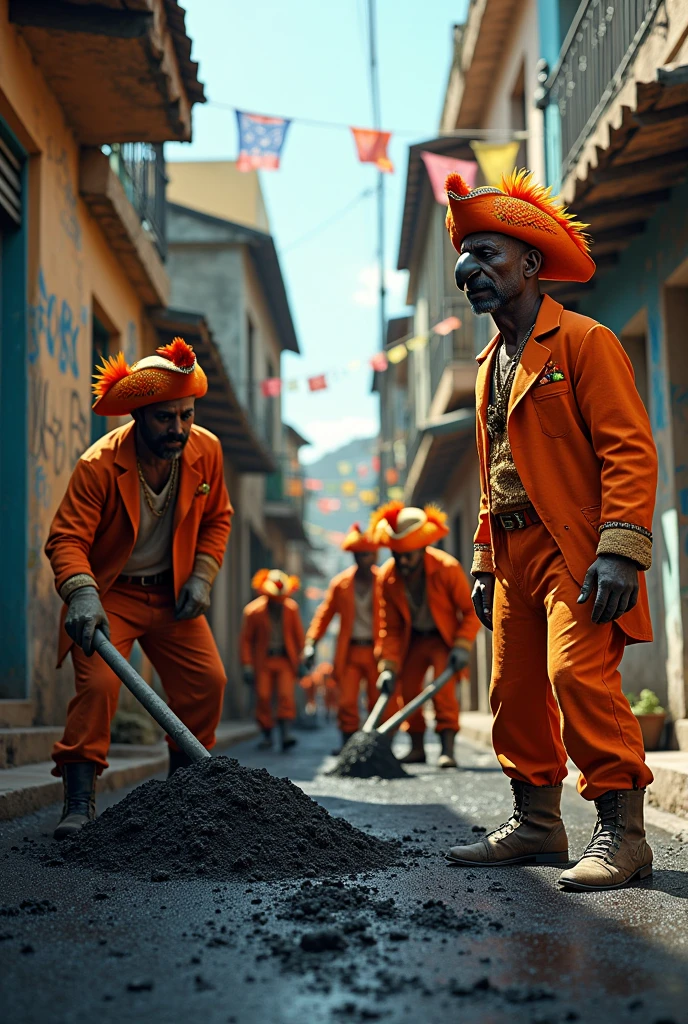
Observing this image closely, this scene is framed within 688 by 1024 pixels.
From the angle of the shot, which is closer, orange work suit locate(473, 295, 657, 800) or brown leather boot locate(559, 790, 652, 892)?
brown leather boot locate(559, 790, 652, 892)

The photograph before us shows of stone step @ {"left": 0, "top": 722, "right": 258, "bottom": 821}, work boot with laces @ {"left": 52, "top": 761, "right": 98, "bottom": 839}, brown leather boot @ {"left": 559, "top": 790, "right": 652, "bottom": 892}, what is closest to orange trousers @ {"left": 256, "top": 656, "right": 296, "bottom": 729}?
stone step @ {"left": 0, "top": 722, "right": 258, "bottom": 821}

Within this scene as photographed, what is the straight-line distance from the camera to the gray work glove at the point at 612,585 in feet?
11.5

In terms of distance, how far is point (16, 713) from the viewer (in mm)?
7043

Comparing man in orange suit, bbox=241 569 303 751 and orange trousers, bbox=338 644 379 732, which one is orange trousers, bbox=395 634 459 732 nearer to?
orange trousers, bbox=338 644 379 732

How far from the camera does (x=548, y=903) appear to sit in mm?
3178

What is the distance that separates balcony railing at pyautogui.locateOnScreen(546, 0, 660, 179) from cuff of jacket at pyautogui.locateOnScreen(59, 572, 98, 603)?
505cm

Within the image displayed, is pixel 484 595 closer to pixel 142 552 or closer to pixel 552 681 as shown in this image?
pixel 552 681

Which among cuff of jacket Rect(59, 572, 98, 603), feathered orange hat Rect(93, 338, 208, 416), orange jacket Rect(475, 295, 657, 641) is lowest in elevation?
cuff of jacket Rect(59, 572, 98, 603)

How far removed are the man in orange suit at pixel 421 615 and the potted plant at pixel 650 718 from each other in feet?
4.33

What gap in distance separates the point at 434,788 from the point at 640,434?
3.65m

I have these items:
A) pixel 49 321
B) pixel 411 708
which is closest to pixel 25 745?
pixel 411 708

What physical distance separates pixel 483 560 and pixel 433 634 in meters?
5.12

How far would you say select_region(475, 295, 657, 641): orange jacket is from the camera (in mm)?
3621

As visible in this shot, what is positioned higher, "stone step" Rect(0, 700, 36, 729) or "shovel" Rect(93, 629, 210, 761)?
"shovel" Rect(93, 629, 210, 761)
